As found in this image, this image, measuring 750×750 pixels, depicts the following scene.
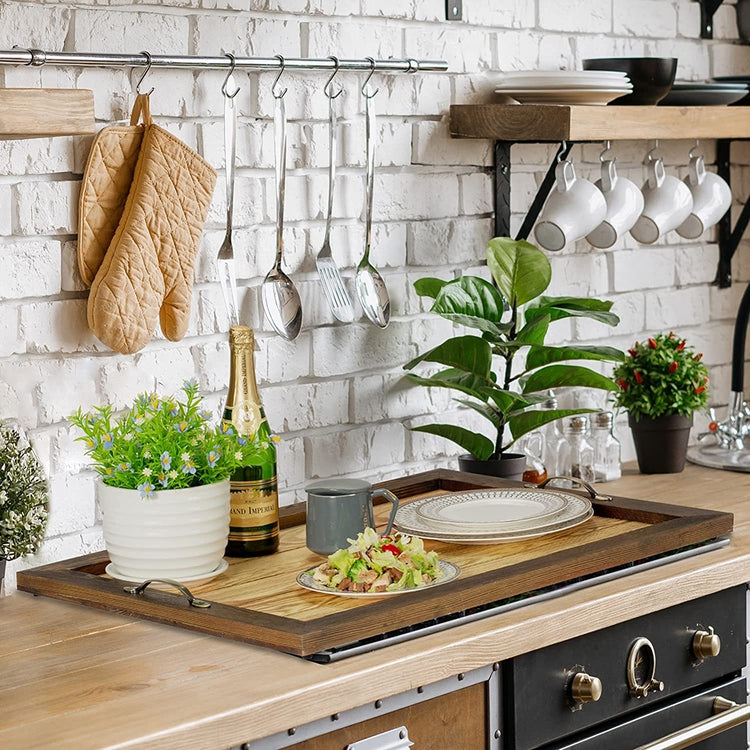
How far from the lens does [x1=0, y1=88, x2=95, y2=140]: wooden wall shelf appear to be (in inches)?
56.9

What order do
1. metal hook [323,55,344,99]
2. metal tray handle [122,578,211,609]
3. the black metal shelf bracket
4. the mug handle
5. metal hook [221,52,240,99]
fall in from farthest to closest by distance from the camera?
1. the black metal shelf bracket
2. metal hook [323,55,344,99]
3. metal hook [221,52,240,99]
4. the mug handle
5. metal tray handle [122,578,211,609]

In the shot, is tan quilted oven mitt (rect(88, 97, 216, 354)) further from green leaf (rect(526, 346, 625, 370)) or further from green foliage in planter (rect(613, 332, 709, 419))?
green foliage in planter (rect(613, 332, 709, 419))

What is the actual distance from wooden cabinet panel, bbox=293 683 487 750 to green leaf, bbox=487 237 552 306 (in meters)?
0.86

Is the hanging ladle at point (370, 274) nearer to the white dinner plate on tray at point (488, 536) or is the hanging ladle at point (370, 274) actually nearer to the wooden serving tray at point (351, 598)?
the wooden serving tray at point (351, 598)

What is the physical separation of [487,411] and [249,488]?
1.90 feet

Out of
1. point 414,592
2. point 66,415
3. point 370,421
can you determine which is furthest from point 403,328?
point 414,592

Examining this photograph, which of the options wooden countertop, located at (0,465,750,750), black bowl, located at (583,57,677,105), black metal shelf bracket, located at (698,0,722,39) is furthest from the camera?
black metal shelf bracket, located at (698,0,722,39)

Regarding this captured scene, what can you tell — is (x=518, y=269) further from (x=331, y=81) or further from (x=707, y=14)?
(x=707, y=14)

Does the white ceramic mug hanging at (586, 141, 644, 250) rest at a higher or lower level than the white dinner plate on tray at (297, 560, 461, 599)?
higher

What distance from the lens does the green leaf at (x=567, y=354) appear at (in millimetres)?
2170

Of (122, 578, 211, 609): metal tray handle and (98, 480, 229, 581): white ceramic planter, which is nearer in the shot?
(122, 578, 211, 609): metal tray handle

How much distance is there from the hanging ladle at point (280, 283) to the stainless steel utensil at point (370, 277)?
0.14 metres

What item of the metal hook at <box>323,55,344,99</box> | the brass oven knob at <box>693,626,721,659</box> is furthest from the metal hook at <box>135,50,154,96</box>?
the brass oven knob at <box>693,626,721,659</box>

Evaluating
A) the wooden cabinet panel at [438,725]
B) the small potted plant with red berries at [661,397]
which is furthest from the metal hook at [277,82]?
the wooden cabinet panel at [438,725]
